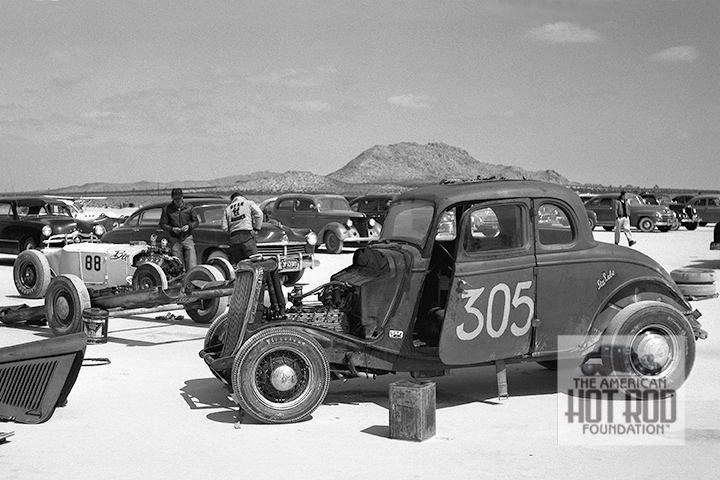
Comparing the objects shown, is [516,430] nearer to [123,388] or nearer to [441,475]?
[441,475]

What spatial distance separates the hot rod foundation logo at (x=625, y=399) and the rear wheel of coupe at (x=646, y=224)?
1169 inches

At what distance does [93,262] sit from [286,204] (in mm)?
14486

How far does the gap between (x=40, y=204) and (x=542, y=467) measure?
816 inches

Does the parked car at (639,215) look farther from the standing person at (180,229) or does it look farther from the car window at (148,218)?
the standing person at (180,229)

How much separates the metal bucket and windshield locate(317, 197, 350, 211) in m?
16.2

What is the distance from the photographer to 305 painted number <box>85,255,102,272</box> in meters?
13.8

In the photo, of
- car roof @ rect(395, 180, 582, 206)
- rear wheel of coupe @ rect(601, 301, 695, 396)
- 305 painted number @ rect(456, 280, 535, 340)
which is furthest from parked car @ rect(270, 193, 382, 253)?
305 painted number @ rect(456, 280, 535, 340)

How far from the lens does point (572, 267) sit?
7707mm

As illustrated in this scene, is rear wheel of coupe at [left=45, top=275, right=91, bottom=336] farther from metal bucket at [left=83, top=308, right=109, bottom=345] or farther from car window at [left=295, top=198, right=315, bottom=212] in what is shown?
car window at [left=295, top=198, right=315, bottom=212]

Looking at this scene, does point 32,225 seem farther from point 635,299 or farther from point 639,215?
point 639,215

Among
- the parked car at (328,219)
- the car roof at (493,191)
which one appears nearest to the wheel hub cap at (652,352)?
the car roof at (493,191)

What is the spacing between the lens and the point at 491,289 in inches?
293

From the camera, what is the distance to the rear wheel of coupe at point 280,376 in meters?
7.20

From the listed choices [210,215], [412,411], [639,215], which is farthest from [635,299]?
[639,215]
